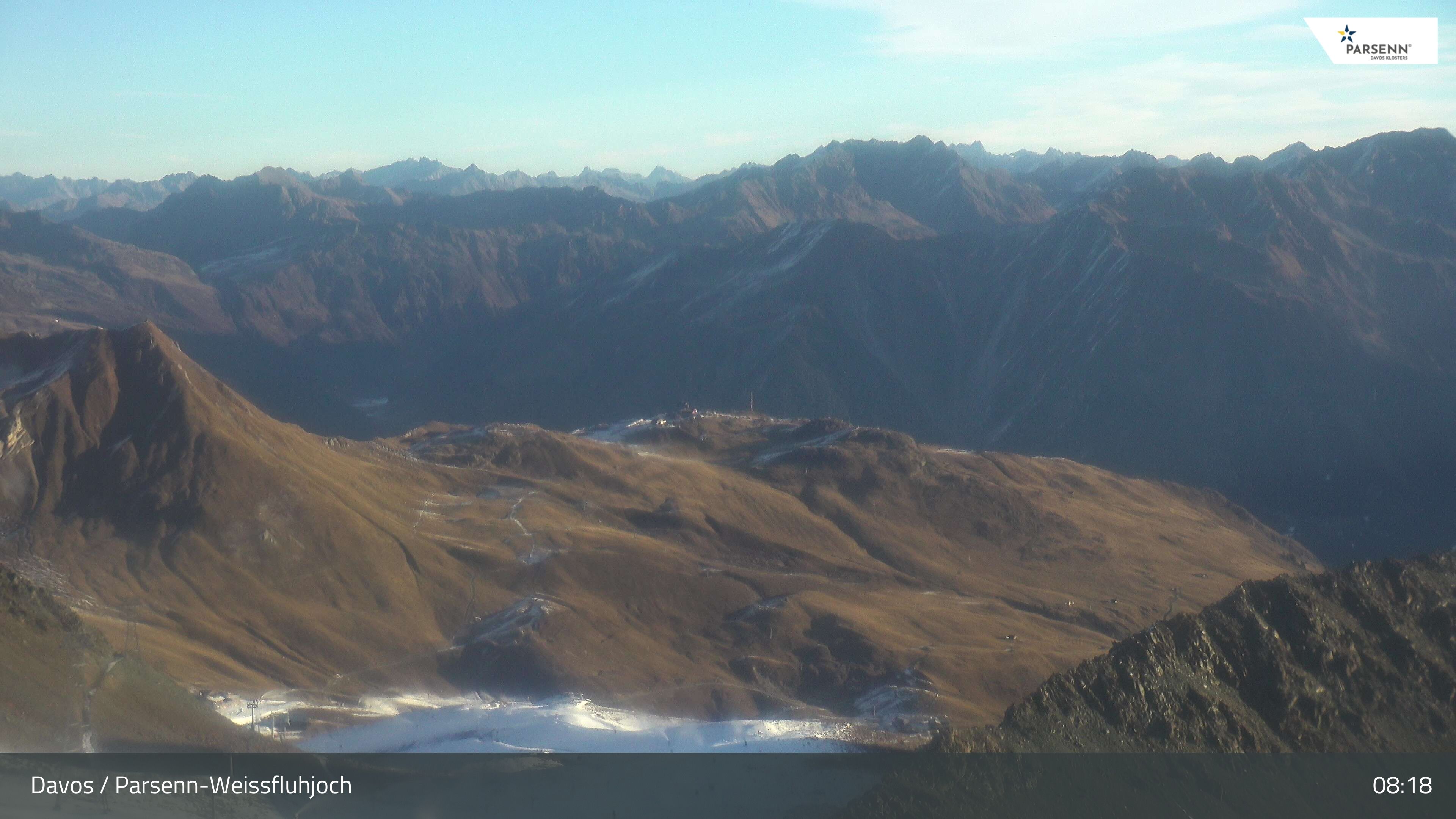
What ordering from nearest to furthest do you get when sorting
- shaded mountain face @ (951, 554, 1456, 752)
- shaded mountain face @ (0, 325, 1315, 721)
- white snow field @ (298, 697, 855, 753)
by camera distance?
shaded mountain face @ (951, 554, 1456, 752), white snow field @ (298, 697, 855, 753), shaded mountain face @ (0, 325, 1315, 721)

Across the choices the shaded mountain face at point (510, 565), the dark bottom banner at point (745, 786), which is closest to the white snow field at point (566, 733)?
the dark bottom banner at point (745, 786)

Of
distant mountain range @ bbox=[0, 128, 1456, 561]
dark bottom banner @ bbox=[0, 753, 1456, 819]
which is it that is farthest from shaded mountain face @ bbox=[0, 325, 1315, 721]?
distant mountain range @ bbox=[0, 128, 1456, 561]

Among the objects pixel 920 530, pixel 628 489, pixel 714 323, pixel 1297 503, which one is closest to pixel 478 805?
pixel 628 489

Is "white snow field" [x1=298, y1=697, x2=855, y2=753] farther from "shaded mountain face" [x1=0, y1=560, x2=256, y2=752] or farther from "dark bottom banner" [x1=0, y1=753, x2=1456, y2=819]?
"shaded mountain face" [x1=0, y1=560, x2=256, y2=752]

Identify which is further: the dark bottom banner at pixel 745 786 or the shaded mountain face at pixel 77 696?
the shaded mountain face at pixel 77 696

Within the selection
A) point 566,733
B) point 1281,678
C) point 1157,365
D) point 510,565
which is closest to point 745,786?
point 566,733

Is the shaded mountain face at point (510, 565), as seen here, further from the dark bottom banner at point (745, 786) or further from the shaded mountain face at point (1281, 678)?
the dark bottom banner at point (745, 786)

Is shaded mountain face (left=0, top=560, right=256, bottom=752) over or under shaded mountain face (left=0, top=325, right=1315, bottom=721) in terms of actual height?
over
